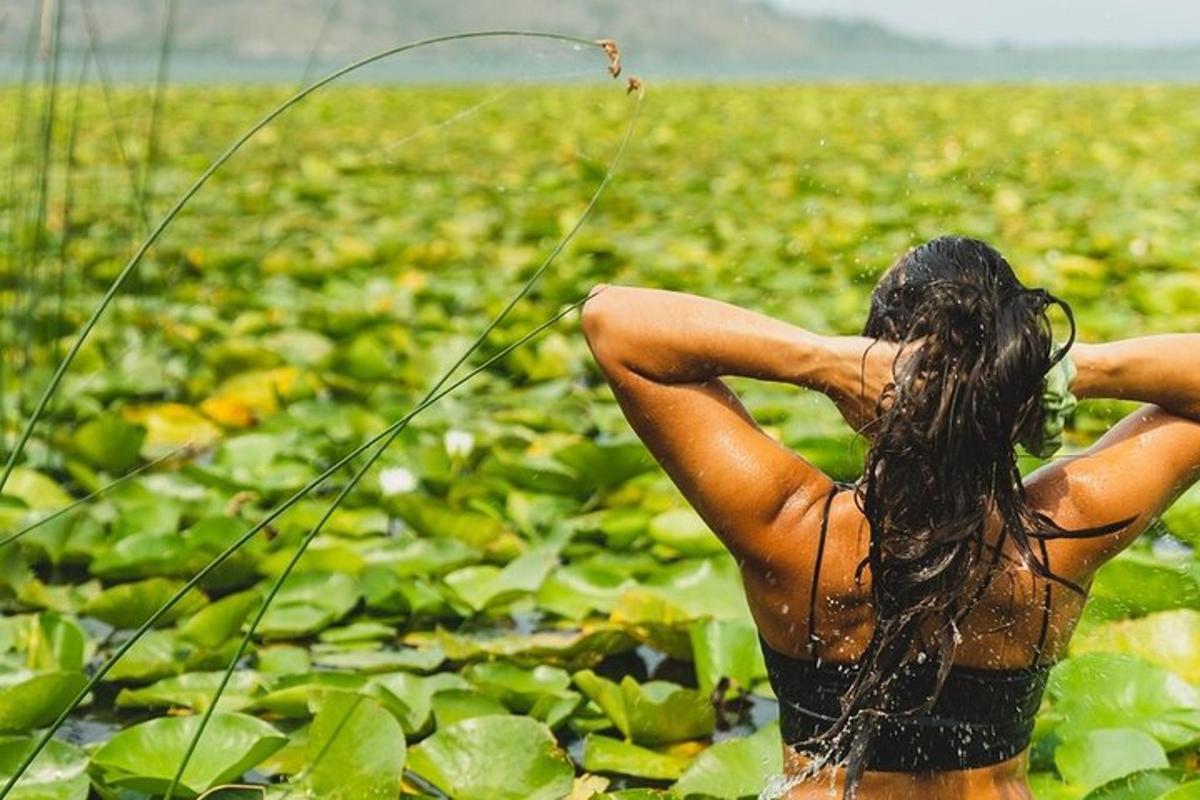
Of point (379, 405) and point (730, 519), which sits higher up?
point (730, 519)

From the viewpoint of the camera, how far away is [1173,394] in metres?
1.28

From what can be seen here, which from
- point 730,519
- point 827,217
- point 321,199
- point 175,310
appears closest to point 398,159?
point 321,199

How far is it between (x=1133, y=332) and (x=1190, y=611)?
180cm

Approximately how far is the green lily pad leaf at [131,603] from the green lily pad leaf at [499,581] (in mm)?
365

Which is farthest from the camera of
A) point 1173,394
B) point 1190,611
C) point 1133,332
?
point 1133,332

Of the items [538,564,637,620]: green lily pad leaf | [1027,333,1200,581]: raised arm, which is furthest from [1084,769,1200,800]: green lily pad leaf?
[538,564,637,620]: green lily pad leaf

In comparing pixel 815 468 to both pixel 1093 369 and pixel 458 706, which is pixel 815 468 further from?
pixel 458 706

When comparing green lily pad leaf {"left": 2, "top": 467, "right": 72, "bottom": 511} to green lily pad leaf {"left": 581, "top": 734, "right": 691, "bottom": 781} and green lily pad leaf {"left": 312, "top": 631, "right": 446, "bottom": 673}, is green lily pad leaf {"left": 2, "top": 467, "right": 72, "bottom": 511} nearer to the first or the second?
green lily pad leaf {"left": 312, "top": 631, "right": 446, "bottom": 673}

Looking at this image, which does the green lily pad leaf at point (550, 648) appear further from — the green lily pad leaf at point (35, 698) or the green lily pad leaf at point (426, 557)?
the green lily pad leaf at point (35, 698)

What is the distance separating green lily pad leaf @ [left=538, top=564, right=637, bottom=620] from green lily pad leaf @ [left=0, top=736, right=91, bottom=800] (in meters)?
0.71

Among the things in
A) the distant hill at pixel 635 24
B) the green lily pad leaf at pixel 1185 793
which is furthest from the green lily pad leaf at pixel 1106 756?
the distant hill at pixel 635 24

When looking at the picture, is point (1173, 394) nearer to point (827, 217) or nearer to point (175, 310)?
point (175, 310)

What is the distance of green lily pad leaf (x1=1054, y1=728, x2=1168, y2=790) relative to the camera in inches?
60.6

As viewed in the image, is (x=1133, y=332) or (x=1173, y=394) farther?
(x=1133, y=332)
